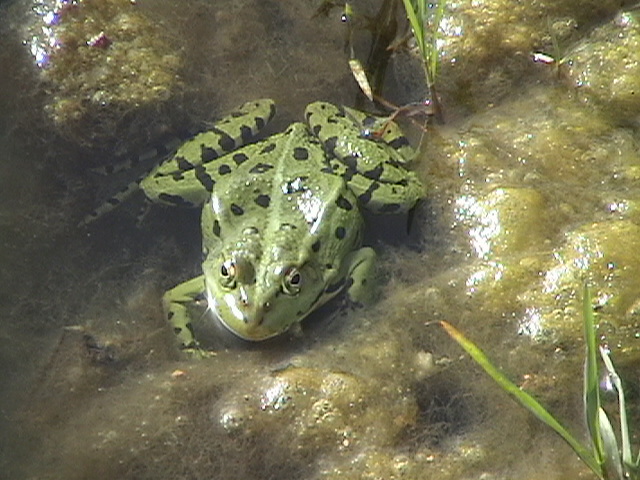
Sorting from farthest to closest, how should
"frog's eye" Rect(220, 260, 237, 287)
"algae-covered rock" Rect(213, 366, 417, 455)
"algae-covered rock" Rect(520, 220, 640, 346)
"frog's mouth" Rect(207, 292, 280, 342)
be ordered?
1. "frog's eye" Rect(220, 260, 237, 287)
2. "frog's mouth" Rect(207, 292, 280, 342)
3. "algae-covered rock" Rect(520, 220, 640, 346)
4. "algae-covered rock" Rect(213, 366, 417, 455)

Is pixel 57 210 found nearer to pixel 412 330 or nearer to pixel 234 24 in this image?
pixel 234 24

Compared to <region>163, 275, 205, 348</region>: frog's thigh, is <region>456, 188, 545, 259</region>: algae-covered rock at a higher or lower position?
lower

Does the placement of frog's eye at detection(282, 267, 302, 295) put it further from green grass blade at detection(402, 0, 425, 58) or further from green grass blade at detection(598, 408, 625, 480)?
green grass blade at detection(598, 408, 625, 480)

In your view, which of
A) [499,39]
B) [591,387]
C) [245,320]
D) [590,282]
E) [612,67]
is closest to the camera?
[591,387]

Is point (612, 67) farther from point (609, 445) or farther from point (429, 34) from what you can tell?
point (609, 445)

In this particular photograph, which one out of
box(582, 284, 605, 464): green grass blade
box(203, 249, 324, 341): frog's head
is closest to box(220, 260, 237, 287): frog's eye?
box(203, 249, 324, 341): frog's head

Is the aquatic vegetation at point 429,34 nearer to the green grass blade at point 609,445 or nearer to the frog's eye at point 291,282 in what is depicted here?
the frog's eye at point 291,282

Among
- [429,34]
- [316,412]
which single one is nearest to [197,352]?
[316,412]
